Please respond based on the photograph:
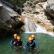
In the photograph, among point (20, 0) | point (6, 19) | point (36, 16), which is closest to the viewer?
point (6, 19)

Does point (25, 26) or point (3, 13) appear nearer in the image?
point (3, 13)

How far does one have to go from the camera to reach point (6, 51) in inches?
587

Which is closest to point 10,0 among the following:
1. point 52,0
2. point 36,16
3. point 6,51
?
point 36,16

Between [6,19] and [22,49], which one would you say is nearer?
[22,49]

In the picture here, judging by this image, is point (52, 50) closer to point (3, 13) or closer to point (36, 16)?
point (3, 13)

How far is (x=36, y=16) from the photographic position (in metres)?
25.5

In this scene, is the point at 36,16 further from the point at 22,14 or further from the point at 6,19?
the point at 6,19

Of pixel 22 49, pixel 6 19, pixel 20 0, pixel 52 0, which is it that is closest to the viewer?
pixel 22 49

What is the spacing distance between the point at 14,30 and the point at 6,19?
1517mm

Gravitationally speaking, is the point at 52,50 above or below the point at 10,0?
below

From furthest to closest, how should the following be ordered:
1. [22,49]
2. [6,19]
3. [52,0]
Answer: [52,0] < [6,19] < [22,49]

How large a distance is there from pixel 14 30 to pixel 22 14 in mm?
4741

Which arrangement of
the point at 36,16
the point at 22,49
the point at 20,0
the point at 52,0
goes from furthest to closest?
the point at 20,0, the point at 36,16, the point at 52,0, the point at 22,49

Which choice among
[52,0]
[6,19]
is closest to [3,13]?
[6,19]
